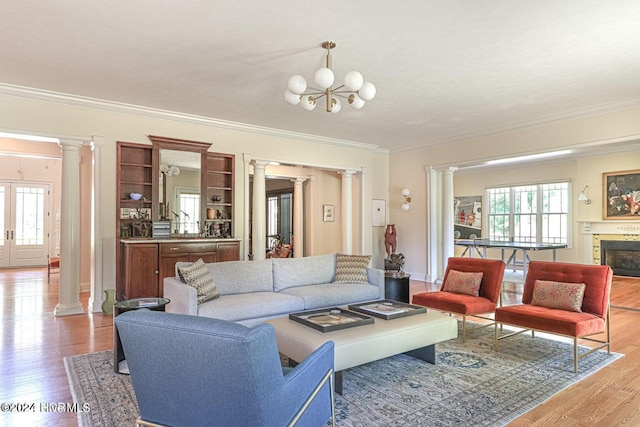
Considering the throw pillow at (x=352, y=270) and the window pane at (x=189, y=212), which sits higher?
the window pane at (x=189, y=212)

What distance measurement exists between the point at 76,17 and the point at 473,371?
13.6 feet

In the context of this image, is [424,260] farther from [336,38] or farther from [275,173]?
[336,38]

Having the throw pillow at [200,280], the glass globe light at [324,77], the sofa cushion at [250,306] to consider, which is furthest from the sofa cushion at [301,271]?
the glass globe light at [324,77]

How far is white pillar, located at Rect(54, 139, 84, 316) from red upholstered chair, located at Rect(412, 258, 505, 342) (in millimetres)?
4300

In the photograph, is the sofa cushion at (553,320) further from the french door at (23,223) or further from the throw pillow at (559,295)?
the french door at (23,223)

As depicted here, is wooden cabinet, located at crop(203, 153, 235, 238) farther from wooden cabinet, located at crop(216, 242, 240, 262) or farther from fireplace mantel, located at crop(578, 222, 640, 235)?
fireplace mantel, located at crop(578, 222, 640, 235)

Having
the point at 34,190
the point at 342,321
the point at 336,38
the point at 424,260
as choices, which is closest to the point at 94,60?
the point at 336,38

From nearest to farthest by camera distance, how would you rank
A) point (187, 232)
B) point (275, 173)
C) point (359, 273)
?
1. point (359, 273)
2. point (187, 232)
3. point (275, 173)

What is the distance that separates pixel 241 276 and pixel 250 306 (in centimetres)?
56

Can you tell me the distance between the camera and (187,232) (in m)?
5.92

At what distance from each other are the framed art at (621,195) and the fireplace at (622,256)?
56 centimetres

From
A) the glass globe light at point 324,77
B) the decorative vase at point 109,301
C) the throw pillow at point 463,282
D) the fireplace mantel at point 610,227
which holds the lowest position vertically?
the decorative vase at point 109,301

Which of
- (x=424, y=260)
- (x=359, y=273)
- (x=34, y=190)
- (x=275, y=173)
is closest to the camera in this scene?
(x=359, y=273)

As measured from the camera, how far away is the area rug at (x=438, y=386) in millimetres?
2434
